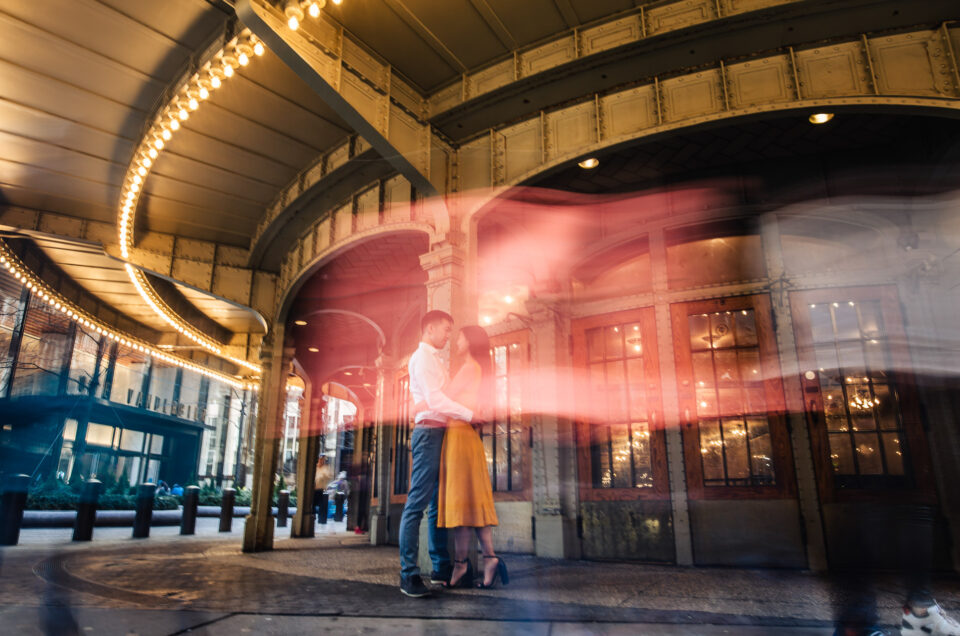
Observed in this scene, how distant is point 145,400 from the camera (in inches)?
957

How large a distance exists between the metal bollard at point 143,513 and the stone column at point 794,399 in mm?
11402

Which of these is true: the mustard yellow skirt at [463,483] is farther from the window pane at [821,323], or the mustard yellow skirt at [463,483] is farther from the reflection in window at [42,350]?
the reflection in window at [42,350]

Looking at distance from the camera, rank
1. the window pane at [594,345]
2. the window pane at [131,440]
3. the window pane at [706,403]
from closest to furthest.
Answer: the window pane at [706,403], the window pane at [594,345], the window pane at [131,440]

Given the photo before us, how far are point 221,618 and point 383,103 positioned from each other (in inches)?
177

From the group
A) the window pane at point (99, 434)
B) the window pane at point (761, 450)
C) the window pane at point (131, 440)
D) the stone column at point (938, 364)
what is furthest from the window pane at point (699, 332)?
the window pane at point (131, 440)

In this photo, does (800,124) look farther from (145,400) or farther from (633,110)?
(145,400)

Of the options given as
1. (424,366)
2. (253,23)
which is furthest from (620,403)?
(253,23)

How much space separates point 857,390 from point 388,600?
18.2 ft

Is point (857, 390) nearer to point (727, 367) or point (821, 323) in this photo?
point (821, 323)

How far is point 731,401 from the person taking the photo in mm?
6066

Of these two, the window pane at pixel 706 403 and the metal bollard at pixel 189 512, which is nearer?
the window pane at pixel 706 403

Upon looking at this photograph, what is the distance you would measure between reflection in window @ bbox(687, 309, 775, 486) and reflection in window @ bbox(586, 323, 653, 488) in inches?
28.0

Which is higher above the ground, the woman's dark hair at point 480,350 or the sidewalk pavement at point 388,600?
the woman's dark hair at point 480,350

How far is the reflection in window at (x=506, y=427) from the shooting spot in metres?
7.69
